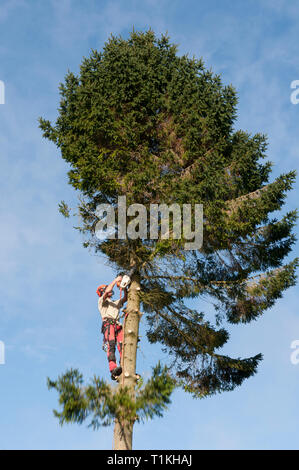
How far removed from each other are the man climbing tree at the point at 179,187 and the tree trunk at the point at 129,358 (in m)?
0.04

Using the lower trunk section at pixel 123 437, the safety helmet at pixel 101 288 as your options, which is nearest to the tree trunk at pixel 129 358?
the lower trunk section at pixel 123 437

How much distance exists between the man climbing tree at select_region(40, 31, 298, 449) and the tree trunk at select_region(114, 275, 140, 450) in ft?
0.12

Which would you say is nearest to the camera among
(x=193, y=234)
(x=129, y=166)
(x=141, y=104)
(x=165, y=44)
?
(x=193, y=234)

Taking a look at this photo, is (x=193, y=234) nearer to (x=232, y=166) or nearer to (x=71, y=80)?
(x=232, y=166)

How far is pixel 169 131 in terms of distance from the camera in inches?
522

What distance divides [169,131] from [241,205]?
3100mm

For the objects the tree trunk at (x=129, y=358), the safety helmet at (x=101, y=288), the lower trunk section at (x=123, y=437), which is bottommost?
the lower trunk section at (x=123, y=437)

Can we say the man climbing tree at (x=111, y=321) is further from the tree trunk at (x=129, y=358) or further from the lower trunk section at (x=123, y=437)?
the lower trunk section at (x=123, y=437)

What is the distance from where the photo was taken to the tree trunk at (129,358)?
945 centimetres

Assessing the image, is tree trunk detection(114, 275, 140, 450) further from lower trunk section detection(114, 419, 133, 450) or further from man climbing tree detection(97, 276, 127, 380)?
man climbing tree detection(97, 276, 127, 380)

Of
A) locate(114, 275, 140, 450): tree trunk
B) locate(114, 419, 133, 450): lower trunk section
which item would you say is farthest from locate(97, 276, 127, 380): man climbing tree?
locate(114, 419, 133, 450): lower trunk section

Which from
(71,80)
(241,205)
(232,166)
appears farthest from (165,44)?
(241,205)

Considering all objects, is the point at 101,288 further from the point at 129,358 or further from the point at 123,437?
the point at 123,437

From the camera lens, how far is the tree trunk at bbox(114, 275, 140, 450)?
9.45 m
